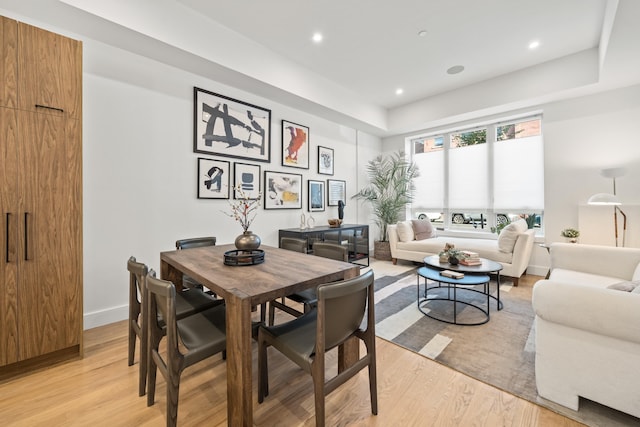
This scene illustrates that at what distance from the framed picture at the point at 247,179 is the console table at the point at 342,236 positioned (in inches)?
29.6

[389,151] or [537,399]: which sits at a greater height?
[389,151]

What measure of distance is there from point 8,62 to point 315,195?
363cm

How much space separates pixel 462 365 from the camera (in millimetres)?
1915

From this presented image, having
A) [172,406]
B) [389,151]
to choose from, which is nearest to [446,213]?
[389,151]

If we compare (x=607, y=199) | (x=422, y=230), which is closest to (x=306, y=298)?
(x=422, y=230)

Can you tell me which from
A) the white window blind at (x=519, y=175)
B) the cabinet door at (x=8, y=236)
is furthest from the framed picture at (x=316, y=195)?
the cabinet door at (x=8, y=236)

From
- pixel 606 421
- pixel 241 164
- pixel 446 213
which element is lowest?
pixel 606 421

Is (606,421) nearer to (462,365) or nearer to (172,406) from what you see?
(462,365)

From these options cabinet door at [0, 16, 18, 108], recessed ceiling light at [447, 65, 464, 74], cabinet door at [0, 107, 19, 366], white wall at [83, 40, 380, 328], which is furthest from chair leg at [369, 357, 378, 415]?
recessed ceiling light at [447, 65, 464, 74]

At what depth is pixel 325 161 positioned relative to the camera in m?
4.90

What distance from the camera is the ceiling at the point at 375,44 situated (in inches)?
97.0

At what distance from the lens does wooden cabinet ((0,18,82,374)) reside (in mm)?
1770

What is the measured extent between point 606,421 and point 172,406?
7.30 ft

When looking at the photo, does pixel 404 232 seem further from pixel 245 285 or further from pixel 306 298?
pixel 245 285
